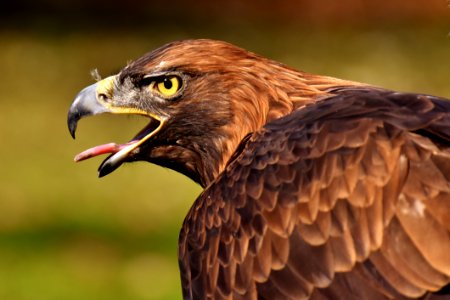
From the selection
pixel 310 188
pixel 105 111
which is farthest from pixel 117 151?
pixel 310 188

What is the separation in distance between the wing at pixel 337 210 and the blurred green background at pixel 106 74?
13.4ft

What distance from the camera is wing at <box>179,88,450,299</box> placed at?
3912mm

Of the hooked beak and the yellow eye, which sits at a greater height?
the yellow eye

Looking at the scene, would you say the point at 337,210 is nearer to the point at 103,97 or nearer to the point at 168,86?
the point at 168,86

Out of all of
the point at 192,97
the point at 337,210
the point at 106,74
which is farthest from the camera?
the point at 106,74

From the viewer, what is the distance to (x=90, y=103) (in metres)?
4.86

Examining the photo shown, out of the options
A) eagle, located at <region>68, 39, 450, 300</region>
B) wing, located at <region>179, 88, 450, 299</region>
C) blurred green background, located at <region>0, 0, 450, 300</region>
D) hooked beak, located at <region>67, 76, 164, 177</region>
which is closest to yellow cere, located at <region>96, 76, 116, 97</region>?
hooked beak, located at <region>67, 76, 164, 177</region>

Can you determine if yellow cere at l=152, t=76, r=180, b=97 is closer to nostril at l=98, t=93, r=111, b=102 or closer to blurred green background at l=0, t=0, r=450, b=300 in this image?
nostril at l=98, t=93, r=111, b=102

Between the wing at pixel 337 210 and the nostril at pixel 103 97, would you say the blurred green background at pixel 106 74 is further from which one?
the wing at pixel 337 210

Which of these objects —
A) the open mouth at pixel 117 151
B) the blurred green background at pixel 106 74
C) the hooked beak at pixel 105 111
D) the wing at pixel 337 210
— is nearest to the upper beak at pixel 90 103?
the hooked beak at pixel 105 111

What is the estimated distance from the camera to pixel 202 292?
4332 mm

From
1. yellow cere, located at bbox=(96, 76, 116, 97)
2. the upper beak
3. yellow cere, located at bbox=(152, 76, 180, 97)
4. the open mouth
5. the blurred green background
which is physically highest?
yellow cere, located at bbox=(152, 76, 180, 97)

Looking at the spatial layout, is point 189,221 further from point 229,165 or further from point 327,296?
point 327,296

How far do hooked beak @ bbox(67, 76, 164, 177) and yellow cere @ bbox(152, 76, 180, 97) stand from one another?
0.10 metres
